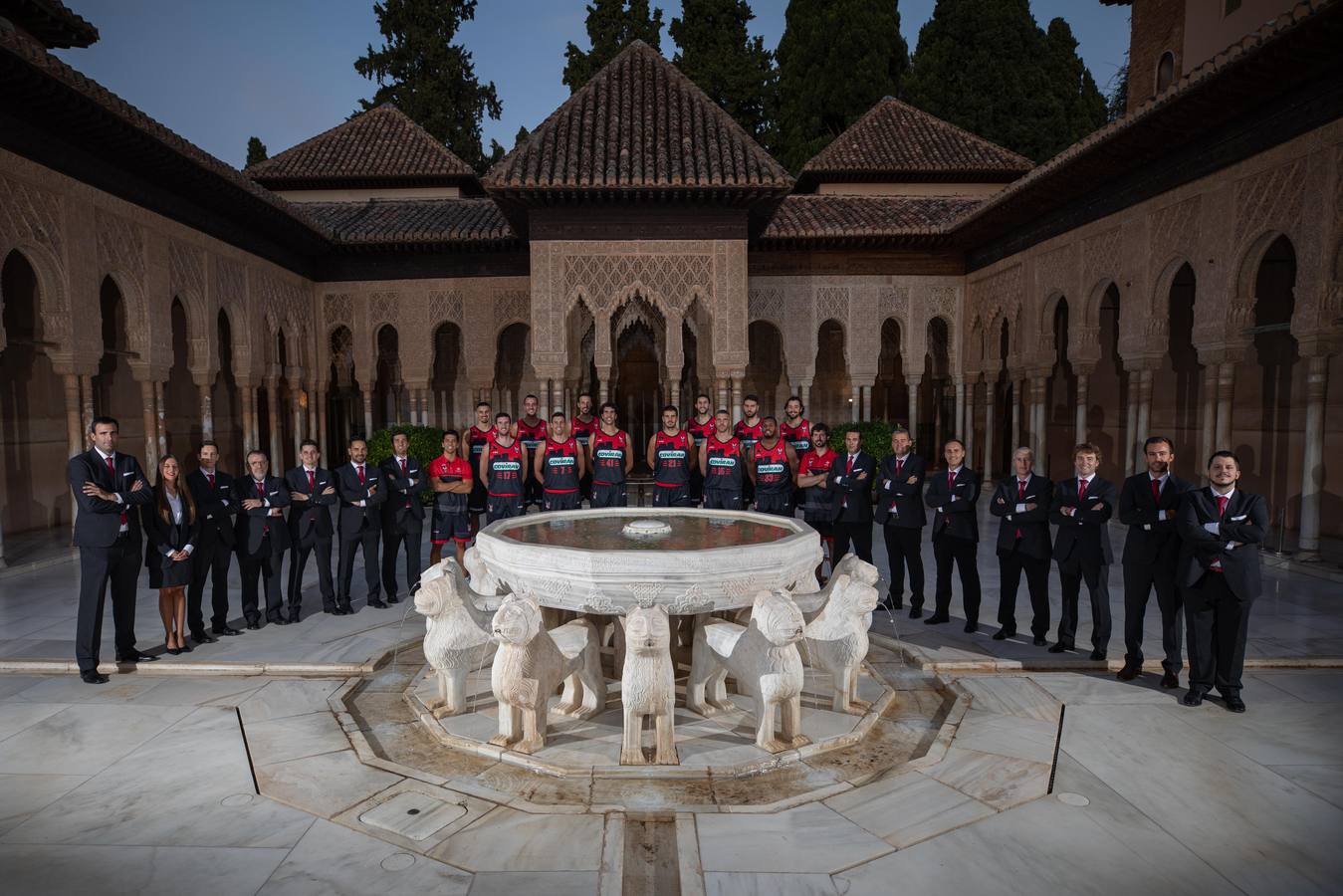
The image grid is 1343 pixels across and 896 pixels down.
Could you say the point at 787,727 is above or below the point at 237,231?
below

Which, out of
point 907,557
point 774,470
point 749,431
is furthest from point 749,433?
point 907,557

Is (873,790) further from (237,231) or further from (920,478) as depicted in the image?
(237,231)

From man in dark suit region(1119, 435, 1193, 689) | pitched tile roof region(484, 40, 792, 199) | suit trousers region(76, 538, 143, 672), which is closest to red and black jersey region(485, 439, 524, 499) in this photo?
suit trousers region(76, 538, 143, 672)

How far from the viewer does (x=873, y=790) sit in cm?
349

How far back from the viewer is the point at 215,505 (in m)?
5.72

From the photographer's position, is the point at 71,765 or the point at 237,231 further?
the point at 237,231

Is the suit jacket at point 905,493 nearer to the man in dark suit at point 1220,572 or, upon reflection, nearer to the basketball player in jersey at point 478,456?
the man in dark suit at point 1220,572

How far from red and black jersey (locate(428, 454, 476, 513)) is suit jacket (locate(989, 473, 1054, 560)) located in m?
4.68

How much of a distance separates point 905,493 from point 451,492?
13.8ft

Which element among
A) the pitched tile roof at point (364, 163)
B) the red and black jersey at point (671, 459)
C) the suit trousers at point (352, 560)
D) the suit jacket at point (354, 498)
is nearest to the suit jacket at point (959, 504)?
the red and black jersey at point (671, 459)

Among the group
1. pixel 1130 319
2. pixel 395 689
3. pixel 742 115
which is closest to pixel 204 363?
pixel 395 689

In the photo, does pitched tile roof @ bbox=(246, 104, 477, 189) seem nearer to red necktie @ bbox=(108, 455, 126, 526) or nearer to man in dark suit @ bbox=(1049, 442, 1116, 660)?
red necktie @ bbox=(108, 455, 126, 526)

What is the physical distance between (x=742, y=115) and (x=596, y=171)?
1757 cm

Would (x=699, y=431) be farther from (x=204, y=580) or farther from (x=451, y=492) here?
(x=204, y=580)
